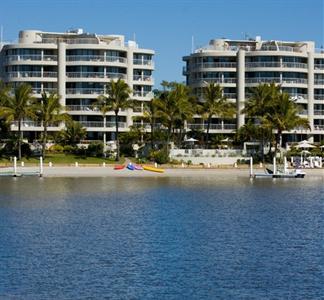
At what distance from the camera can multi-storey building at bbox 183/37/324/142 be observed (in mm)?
120750

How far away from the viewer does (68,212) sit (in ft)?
194

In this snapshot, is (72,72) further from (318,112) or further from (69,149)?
(318,112)

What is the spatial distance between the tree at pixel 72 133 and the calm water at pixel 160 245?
3340 cm

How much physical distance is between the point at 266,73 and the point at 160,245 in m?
80.9

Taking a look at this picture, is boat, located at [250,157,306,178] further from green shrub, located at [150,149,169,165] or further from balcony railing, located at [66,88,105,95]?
balcony railing, located at [66,88,105,95]

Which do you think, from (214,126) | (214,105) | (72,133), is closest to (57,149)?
(72,133)

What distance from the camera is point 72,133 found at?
358 ft

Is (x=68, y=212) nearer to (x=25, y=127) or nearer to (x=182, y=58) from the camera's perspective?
(x=25, y=127)

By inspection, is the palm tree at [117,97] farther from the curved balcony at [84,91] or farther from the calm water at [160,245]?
the calm water at [160,245]

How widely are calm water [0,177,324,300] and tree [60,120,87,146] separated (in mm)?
33397

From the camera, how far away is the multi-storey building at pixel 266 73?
396 ft

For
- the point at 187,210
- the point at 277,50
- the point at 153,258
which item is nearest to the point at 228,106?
the point at 277,50

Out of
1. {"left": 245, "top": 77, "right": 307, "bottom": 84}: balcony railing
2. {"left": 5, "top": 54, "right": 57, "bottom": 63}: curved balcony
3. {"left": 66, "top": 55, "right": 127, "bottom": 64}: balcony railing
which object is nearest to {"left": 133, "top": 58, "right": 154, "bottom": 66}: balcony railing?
{"left": 66, "top": 55, "right": 127, "bottom": 64}: balcony railing

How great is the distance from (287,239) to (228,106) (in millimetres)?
65483
